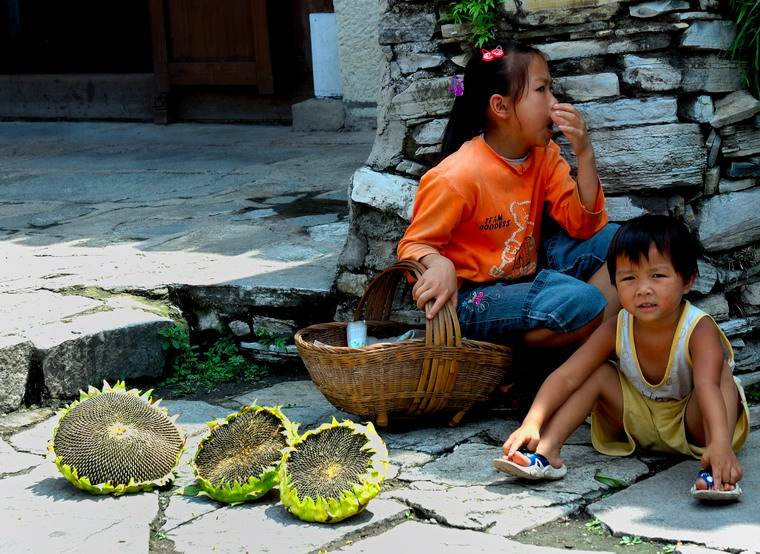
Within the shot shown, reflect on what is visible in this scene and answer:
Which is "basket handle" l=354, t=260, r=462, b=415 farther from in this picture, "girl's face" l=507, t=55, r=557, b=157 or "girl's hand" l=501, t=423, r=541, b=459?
"girl's face" l=507, t=55, r=557, b=157

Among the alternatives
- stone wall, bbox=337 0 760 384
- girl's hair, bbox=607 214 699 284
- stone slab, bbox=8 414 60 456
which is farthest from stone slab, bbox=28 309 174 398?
girl's hair, bbox=607 214 699 284

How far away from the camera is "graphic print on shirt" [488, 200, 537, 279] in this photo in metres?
3.15

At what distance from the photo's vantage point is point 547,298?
2945 millimetres

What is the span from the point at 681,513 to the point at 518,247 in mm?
1051

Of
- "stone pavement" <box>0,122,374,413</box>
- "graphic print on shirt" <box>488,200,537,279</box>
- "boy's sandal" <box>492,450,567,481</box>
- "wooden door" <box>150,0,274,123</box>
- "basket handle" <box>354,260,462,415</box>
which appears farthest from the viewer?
"wooden door" <box>150,0,274,123</box>

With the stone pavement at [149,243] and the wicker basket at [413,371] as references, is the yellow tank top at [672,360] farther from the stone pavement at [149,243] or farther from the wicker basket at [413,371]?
the stone pavement at [149,243]

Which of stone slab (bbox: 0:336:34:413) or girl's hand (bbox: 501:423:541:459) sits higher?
stone slab (bbox: 0:336:34:413)

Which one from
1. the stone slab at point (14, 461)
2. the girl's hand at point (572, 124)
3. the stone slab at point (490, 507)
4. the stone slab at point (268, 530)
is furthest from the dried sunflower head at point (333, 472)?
the girl's hand at point (572, 124)

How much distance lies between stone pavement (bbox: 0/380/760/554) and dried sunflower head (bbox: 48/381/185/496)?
1.8 inches

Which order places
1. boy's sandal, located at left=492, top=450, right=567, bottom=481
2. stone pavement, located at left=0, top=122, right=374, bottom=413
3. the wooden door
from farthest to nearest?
the wooden door → stone pavement, located at left=0, top=122, right=374, bottom=413 → boy's sandal, located at left=492, top=450, right=567, bottom=481

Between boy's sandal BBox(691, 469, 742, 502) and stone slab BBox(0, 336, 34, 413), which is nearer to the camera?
boy's sandal BBox(691, 469, 742, 502)

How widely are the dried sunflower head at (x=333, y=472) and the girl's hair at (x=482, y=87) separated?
1.13 m

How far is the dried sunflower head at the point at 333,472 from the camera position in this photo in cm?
245

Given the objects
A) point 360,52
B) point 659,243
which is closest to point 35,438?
point 659,243
